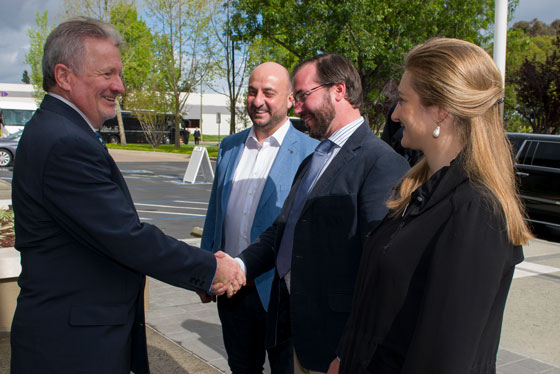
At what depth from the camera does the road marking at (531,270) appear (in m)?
6.90

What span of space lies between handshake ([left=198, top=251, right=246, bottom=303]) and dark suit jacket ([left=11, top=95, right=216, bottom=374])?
0.58 metres

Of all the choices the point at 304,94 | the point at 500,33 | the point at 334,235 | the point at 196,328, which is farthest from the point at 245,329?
the point at 500,33

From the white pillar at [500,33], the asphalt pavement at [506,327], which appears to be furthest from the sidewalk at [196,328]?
the white pillar at [500,33]

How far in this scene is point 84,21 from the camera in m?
2.23

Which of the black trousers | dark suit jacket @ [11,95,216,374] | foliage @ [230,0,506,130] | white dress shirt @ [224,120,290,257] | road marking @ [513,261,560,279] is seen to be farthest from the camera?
foliage @ [230,0,506,130]

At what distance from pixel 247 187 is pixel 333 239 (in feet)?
3.74

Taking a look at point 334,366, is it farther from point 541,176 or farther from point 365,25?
point 365,25

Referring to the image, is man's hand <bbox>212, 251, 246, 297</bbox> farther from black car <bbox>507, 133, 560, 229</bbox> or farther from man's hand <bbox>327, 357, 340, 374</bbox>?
black car <bbox>507, 133, 560, 229</bbox>

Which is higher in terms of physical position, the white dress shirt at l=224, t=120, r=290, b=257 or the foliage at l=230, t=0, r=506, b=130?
the foliage at l=230, t=0, r=506, b=130

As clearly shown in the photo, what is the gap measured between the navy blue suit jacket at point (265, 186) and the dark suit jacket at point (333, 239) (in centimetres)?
83

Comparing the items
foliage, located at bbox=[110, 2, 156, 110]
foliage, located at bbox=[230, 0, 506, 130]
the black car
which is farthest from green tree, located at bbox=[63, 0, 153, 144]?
the black car

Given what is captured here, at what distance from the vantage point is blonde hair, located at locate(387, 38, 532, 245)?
1468mm

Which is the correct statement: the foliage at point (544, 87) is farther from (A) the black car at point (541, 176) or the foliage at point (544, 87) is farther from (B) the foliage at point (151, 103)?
(B) the foliage at point (151, 103)

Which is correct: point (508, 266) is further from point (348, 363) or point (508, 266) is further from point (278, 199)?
point (278, 199)
